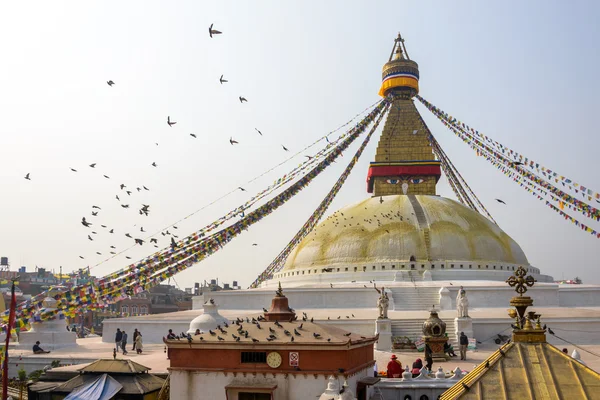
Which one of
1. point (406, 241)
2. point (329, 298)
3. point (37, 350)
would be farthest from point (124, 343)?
point (406, 241)

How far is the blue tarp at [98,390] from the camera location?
33.8 ft

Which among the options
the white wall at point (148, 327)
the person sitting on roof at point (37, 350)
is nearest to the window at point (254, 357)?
the white wall at point (148, 327)

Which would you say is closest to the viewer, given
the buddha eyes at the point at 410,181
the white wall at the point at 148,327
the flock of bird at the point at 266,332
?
the flock of bird at the point at 266,332

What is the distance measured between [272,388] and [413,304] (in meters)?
13.4

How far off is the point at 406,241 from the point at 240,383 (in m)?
17.1

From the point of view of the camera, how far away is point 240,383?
30.6 ft

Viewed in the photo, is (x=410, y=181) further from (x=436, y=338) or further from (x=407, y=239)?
(x=436, y=338)

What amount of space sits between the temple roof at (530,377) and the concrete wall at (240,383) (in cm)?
519

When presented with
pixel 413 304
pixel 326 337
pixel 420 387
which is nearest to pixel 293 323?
pixel 326 337

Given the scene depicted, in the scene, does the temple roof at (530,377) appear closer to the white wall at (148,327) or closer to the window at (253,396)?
the window at (253,396)

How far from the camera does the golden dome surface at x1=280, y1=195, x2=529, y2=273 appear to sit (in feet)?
83.1

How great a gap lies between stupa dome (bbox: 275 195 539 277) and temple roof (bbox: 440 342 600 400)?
20.9 metres

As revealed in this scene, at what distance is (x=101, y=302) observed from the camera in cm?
1662

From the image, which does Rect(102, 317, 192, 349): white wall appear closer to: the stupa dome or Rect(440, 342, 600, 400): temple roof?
the stupa dome
